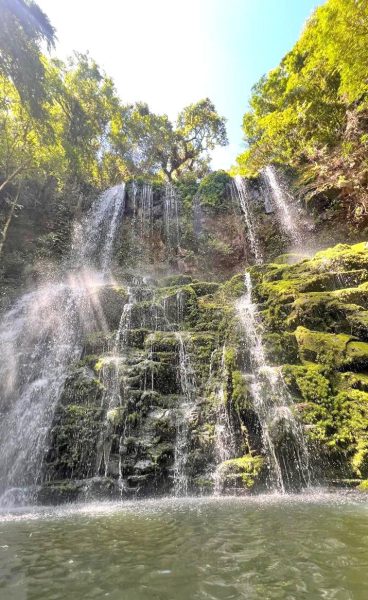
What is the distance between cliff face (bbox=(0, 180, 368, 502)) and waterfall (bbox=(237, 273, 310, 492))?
0.07ft

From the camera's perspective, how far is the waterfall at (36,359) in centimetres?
776

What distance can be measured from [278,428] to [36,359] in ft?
22.3

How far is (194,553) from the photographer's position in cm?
350

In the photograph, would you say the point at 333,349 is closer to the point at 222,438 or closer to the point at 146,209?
the point at 222,438

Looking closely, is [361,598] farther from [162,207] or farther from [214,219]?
[162,207]

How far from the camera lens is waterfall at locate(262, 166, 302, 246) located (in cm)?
1742

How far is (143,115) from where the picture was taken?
29703mm

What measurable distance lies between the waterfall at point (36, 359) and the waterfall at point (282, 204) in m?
9.14

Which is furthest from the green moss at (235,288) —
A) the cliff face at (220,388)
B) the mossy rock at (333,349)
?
the mossy rock at (333,349)

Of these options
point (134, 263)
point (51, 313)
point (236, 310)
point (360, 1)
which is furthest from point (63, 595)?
point (134, 263)

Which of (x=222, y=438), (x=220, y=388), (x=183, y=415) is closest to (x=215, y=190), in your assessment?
(x=220, y=388)

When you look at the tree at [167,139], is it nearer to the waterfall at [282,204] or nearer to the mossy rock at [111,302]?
the waterfall at [282,204]

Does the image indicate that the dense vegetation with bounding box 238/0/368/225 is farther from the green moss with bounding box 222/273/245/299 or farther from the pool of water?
the pool of water

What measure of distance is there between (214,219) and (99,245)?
6.34 meters
